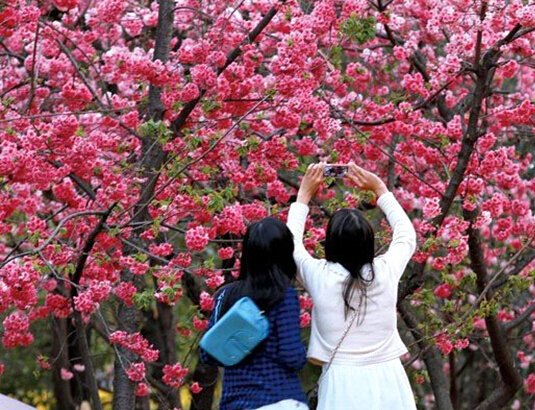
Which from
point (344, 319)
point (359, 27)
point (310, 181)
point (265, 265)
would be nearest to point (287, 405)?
point (344, 319)

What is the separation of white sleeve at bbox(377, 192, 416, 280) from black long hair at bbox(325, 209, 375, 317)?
117mm

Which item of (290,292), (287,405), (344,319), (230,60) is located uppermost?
(230,60)

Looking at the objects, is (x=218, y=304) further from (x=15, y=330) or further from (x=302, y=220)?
(x=15, y=330)

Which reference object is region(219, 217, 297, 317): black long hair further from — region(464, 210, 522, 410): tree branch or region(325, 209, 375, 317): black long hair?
region(464, 210, 522, 410): tree branch

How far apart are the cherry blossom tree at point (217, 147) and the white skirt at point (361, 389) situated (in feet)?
4.25

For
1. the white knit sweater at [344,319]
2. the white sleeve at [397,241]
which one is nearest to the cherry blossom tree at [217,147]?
the white sleeve at [397,241]

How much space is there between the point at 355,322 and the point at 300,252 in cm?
33

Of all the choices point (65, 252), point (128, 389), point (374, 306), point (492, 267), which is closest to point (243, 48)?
point (65, 252)

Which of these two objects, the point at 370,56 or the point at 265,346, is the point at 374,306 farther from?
the point at 370,56

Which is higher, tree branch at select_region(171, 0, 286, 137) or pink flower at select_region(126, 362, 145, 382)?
tree branch at select_region(171, 0, 286, 137)

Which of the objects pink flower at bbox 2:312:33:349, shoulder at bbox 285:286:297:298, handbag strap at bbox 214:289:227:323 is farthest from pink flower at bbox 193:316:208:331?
shoulder at bbox 285:286:297:298

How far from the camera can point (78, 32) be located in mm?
6871

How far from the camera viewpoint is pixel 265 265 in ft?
11.8

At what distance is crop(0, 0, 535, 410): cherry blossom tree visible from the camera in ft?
17.2
